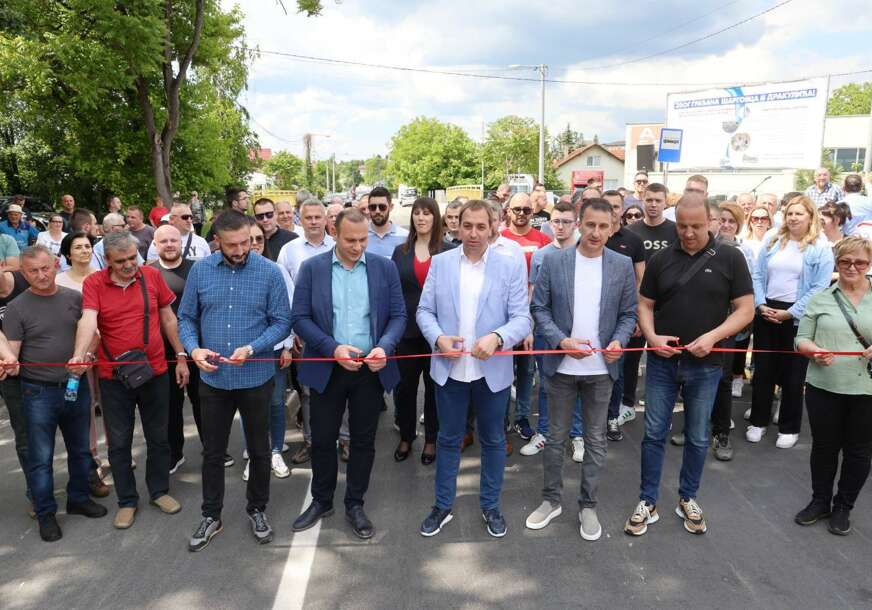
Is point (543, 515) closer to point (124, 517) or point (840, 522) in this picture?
point (840, 522)

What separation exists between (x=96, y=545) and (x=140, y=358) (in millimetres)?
1210

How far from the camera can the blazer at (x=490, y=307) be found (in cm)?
384

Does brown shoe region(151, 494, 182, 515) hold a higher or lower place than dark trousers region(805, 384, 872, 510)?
lower

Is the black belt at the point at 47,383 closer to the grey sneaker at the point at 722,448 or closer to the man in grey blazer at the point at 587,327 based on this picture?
the man in grey blazer at the point at 587,327

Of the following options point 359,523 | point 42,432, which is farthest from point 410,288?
point 42,432

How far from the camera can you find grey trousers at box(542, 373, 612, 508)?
391cm

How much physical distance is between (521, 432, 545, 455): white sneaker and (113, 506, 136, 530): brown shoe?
3038 mm

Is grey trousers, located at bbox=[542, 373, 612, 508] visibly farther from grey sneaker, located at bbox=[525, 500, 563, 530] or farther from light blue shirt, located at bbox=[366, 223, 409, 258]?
→ light blue shirt, located at bbox=[366, 223, 409, 258]

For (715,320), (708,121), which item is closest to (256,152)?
(708,121)

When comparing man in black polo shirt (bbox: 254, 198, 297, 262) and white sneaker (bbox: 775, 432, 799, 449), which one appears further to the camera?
man in black polo shirt (bbox: 254, 198, 297, 262)

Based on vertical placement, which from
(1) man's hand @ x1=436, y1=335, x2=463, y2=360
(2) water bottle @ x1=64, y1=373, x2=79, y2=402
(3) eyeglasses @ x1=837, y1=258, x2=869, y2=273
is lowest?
(2) water bottle @ x1=64, y1=373, x2=79, y2=402

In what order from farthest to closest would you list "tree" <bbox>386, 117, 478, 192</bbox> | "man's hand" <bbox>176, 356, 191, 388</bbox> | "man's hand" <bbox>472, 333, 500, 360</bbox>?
"tree" <bbox>386, 117, 478, 192</bbox> < "man's hand" <bbox>176, 356, 191, 388</bbox> < "man's hand" <bbox>472, 333, 500, 360</bbox>

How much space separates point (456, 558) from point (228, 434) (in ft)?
5.38

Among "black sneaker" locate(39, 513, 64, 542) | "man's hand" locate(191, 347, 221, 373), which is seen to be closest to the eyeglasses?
"man's hand" locate(191, 347, 221, 373)
